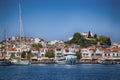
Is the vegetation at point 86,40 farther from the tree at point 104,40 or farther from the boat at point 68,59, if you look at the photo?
the boat at point 68,59

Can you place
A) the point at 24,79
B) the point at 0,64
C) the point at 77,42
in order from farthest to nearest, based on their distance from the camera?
the point at 77,42, the point at 0,64, the point at 24,79

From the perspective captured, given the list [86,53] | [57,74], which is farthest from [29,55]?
[57,74]

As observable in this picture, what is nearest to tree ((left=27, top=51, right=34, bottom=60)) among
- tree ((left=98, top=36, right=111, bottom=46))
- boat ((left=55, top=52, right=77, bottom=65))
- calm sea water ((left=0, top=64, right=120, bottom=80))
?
boat ((left=55, top=52, right=77, bottom=65))

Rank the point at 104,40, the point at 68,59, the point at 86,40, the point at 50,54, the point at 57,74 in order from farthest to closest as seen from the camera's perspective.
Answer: the point at 86,40
the point at 104,40
the point at 50,54
the point at 68,59
the point at 57,74

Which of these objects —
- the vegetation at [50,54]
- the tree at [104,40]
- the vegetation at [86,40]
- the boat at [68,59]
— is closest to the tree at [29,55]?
the vegetation at [50,54]

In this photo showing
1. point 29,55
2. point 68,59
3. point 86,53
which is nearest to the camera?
point 68,59

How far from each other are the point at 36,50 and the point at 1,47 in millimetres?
3574

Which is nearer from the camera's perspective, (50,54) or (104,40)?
(50,54)

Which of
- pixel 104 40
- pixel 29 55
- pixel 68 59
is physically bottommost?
pixel 68 59

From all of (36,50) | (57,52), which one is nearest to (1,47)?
(36,50)

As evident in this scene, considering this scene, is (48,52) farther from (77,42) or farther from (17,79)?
(17,79)

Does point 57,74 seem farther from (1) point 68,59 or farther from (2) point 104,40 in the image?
(2) point 104,40

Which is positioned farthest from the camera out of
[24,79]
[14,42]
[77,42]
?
[14,42]

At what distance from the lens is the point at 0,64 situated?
27828 millimetres
